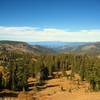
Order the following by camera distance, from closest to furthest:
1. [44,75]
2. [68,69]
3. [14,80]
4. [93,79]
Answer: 1. [93,79]
2. [14,80]
3. [44,75]
4. [68,69]

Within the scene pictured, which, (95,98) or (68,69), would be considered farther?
(68,69)

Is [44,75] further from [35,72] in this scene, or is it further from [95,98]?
[95,98]

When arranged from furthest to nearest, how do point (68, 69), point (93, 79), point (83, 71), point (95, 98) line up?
point (68, 69), point (83, 71), point (93, 79), point (95, 98)

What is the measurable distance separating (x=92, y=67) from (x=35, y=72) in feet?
214

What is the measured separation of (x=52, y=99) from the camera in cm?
6059

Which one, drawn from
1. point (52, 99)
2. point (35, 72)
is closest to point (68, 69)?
point (35, 72)

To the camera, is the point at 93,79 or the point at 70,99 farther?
the point at 93,79

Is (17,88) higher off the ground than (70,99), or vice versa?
(70,99)

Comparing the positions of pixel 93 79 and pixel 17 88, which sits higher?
pixel 93 79

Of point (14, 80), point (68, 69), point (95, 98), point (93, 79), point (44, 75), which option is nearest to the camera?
point (95, 98)

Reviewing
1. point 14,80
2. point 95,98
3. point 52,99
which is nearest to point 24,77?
point 14,80

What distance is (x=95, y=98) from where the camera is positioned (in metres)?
57.0

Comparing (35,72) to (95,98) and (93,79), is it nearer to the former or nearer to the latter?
(93,79)

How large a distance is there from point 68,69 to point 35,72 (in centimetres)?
5465
